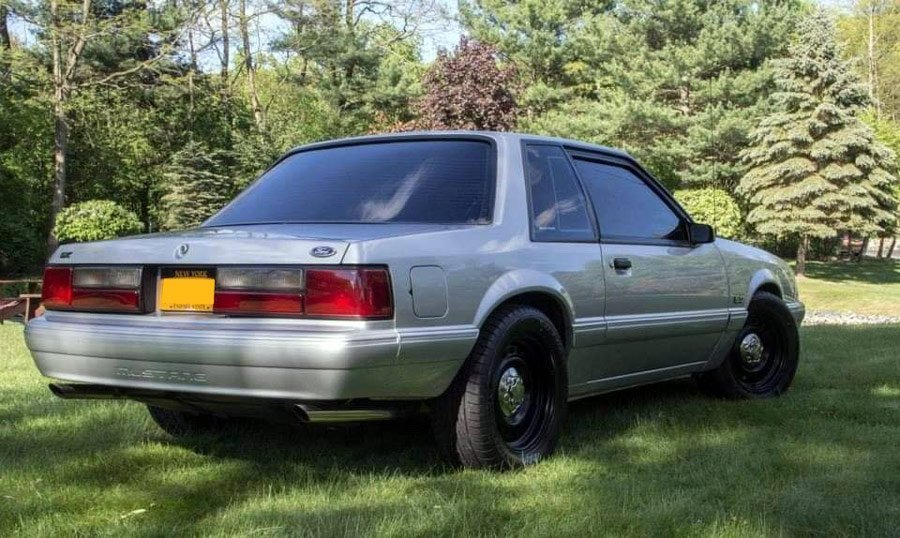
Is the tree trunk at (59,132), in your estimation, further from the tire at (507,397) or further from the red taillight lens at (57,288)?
the tire at (507,397)

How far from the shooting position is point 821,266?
3266 cm

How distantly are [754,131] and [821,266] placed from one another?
7.04 meters

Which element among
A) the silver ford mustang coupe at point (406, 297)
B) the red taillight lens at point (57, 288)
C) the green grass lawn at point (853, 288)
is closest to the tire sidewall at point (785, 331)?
the silver ford mustang coupe at point (406, 297)

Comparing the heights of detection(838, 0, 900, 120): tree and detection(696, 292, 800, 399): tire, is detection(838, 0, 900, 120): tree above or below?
above

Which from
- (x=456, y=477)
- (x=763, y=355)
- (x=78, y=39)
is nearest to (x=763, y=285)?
(x=763, y=355)

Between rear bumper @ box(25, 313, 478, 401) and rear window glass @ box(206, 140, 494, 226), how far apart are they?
0.71 meters

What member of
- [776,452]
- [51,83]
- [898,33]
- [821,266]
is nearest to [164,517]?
[776,452]

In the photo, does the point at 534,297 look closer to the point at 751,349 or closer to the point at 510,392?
the point at 510,392

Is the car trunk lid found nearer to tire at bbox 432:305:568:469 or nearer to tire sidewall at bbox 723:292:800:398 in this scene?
tire at bbox 432:305:568:469

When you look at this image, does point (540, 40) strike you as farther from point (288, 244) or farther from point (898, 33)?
point (288, 244)

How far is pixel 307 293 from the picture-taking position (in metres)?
3.30

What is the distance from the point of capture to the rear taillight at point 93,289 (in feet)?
12.0

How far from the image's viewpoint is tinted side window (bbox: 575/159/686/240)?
15.6 ft

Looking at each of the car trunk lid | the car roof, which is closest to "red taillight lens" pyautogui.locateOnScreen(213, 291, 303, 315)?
the car trunk lid
